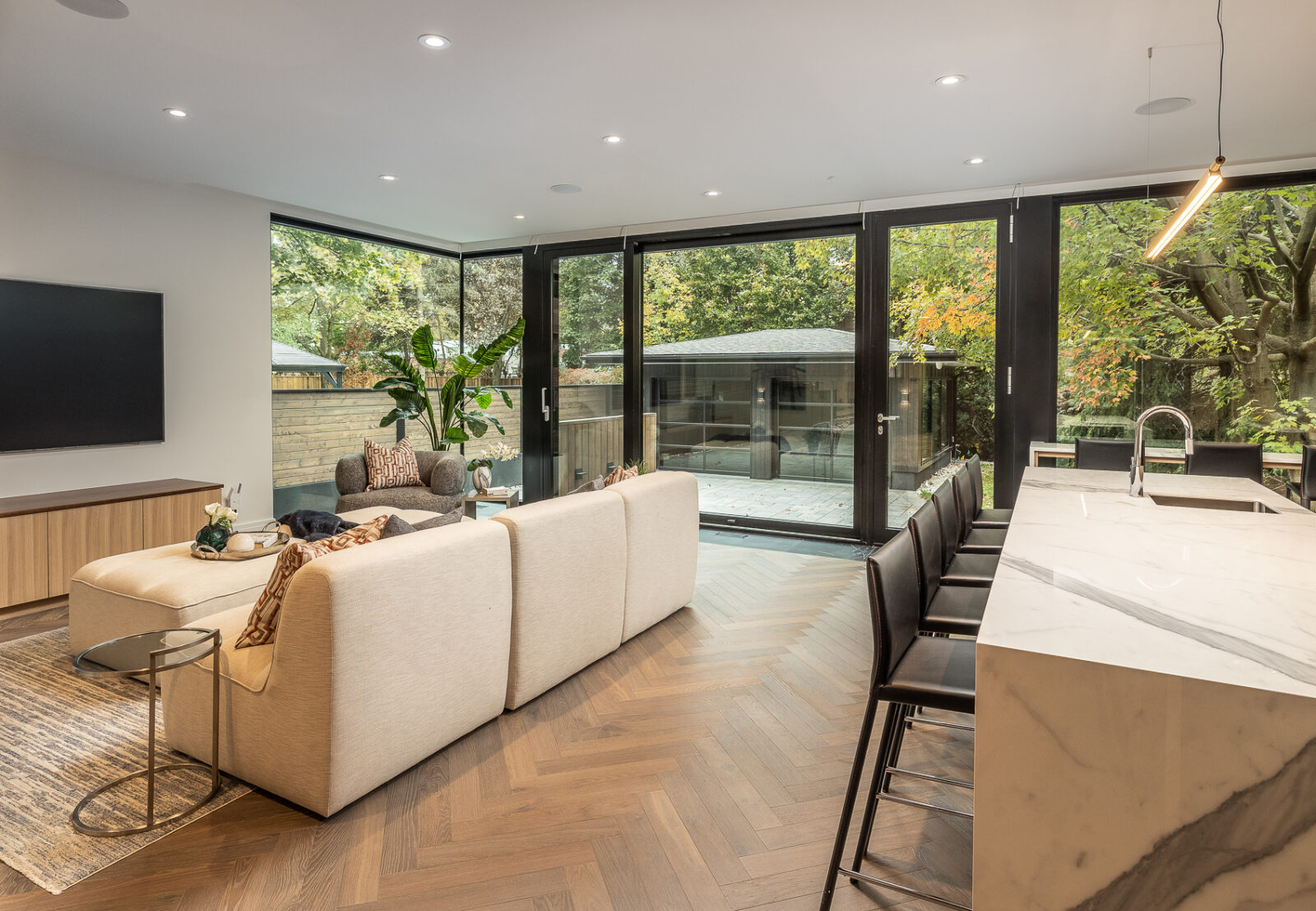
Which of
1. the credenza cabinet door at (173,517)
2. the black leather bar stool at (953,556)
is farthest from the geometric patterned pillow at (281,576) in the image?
the credenza cabinet door at (173,517)

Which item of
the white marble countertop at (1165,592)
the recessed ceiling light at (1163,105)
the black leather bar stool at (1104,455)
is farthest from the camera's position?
the black leather bar stool at (1104,455)

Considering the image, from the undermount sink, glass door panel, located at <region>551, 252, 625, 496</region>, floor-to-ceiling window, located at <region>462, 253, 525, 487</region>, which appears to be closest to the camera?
the undermount sink

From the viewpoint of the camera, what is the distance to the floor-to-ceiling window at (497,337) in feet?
24.9

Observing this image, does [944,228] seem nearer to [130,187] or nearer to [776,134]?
[776,134]

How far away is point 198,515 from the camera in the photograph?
195 inches

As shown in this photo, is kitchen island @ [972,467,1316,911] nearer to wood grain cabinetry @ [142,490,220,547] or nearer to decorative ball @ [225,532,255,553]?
decorative ball @ [225,532,255,553]

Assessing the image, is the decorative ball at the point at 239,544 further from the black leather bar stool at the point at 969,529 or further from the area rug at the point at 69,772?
the black leather bar stool at the point at 969,529

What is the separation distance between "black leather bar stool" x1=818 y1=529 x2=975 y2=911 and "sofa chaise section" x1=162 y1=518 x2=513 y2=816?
1346 millimetres

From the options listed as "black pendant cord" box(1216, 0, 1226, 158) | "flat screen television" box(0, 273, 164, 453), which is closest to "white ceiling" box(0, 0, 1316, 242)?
"black pendant cord" box(1216, 0, 1226, 158)

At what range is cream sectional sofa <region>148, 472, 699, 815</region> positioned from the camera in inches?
84.9

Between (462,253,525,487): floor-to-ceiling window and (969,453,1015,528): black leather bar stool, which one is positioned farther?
(462,253,525,487): floor-to-ceiling window

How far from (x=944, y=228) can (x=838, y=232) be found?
2.63 ft

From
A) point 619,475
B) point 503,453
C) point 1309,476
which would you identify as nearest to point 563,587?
point 619,475

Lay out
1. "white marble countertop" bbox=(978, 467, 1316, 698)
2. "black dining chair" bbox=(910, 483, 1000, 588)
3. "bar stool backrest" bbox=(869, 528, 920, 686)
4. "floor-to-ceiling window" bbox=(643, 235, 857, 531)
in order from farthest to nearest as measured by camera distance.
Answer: "floor-to-ceiling window" bbox=(643, 235, 857, 531), "black dining chair" bbox=(910, 483, 1000, 588), "bar stool backrest" bbox=(869, 528, 920, 686), "white marble countertop" bbox=(978, 467, 1316, 698)
